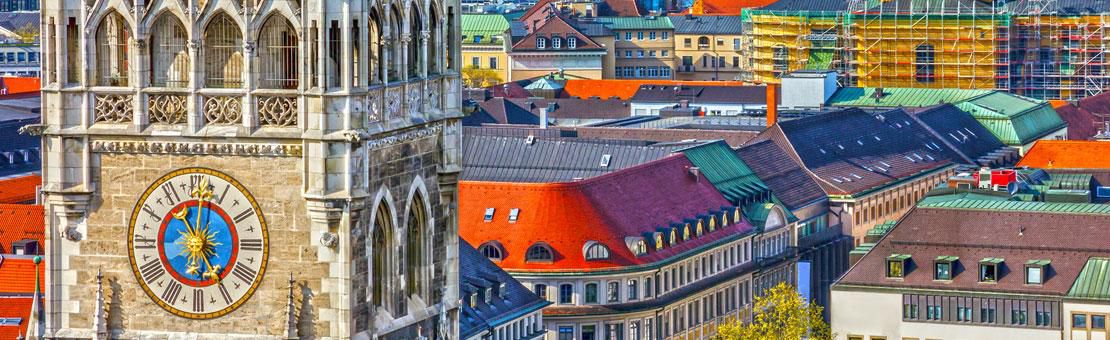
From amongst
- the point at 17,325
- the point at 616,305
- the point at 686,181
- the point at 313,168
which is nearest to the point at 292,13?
the point at 313,168

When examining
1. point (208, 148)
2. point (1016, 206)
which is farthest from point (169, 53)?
point (1016, 206)

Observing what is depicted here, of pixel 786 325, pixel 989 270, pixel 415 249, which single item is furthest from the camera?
pixel 989 270

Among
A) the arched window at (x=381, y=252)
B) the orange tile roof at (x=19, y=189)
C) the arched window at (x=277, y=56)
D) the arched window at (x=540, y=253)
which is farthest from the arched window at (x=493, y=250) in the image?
the arched window at (x=277, y=56)

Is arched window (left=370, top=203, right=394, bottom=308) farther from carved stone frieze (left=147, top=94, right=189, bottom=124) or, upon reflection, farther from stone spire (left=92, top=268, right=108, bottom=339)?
stone spire (left=92, top=268, right=108, bottom=339)

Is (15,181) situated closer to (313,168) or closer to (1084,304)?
(1084,304)

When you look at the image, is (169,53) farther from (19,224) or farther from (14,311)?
(19,224)
